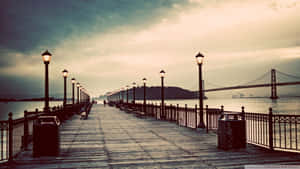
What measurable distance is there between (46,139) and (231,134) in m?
6.07

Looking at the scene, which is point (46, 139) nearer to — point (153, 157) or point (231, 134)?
point (153, 157)

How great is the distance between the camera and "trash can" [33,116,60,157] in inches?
326

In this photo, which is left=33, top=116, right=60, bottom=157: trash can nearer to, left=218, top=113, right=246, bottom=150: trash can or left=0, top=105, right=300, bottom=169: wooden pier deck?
left=0, top=105, right=300, bottom=169: wooden pier deck

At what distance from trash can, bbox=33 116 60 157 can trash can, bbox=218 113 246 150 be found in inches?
214

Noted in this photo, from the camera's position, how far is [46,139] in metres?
8.43

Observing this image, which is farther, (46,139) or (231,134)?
(231,134)

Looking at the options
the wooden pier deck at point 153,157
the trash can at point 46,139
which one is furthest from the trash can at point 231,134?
the trash can at point 46,139

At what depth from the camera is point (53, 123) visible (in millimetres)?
8531

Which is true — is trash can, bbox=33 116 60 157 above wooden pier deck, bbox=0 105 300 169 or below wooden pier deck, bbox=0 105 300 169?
above

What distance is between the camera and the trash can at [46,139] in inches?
326

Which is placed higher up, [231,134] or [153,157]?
[231,134]

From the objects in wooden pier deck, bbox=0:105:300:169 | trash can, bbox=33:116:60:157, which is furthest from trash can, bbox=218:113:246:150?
trash can, bbox=33:116:60:157

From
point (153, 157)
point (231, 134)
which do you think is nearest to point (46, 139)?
point (153, 157)

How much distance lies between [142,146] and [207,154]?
8.47 ft
